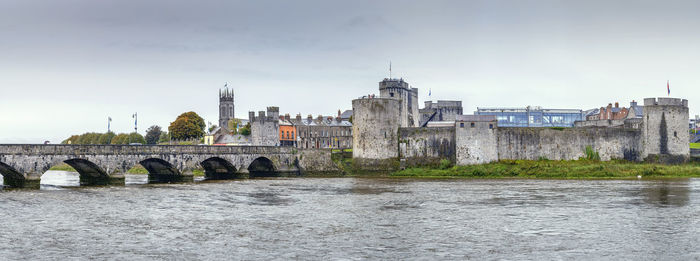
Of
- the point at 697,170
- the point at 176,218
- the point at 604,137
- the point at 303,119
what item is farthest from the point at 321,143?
the point at 176,218

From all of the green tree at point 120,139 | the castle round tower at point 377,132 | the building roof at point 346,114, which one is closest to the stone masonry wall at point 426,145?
the castle round tower at point 377,132

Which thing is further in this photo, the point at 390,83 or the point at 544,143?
the point at 390,83

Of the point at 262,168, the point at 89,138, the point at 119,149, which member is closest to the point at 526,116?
the point at 262,168

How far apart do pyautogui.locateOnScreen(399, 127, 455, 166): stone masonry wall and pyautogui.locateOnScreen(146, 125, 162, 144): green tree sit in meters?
75.3

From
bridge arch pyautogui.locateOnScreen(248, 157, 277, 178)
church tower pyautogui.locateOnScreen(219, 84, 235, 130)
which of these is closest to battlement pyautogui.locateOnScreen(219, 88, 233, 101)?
church tower pyautogui.locateOnScreen(219, 84, 235, 130)

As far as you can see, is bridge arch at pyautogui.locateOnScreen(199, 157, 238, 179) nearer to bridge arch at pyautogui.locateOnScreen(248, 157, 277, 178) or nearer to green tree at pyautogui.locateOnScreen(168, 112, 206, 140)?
bridge arch at pyautogui.locateOnScreen(248, 157, 277, 178)

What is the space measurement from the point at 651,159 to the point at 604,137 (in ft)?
14.9

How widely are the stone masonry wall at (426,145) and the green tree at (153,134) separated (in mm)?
75263

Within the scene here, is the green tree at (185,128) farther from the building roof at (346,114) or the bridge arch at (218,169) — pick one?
the bridge arch at (218,169)

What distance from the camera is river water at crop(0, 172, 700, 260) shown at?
20.0m

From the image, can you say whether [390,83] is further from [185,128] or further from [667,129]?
[185,128]

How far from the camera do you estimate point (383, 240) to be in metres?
22.1

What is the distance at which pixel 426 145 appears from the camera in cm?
5834

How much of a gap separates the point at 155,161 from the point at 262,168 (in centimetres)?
1094
